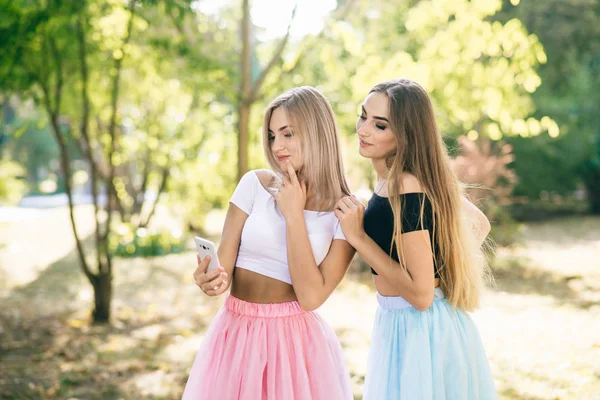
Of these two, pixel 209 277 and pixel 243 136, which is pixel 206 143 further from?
pixel 209 277

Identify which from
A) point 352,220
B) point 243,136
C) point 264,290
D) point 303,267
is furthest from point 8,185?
point 352,220

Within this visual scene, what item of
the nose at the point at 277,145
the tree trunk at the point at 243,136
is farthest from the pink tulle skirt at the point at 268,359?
the tree trunk at the point at 243,136

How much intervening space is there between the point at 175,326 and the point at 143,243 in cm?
541

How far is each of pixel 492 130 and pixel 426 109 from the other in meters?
4.62

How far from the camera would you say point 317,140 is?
8.28 feet

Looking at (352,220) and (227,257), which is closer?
(352,220)

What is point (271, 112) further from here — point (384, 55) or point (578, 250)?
point (578, 250)

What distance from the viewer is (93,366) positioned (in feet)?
17.8

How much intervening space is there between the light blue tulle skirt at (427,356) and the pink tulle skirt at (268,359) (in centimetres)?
20

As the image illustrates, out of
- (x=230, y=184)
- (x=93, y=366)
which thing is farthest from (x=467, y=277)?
(x=230, y=184)

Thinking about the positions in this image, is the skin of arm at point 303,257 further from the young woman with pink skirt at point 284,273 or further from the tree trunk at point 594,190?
the tree trunk at point 594,190

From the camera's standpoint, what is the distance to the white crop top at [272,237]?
8.22 feet

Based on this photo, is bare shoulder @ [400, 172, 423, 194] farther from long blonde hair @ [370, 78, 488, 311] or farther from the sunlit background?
the sunlit background

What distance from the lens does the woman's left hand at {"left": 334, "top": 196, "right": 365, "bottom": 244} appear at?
2.37m
